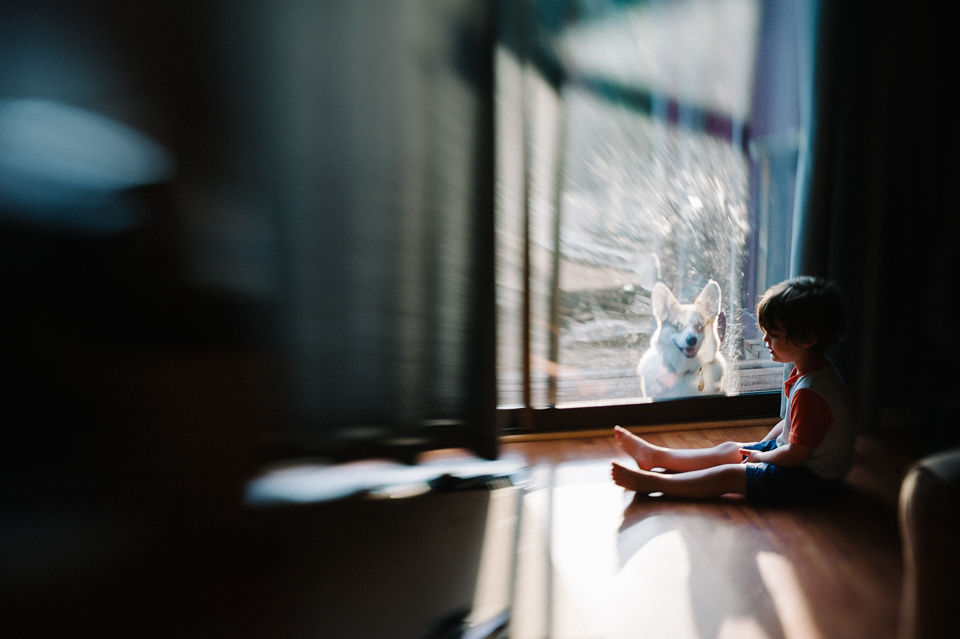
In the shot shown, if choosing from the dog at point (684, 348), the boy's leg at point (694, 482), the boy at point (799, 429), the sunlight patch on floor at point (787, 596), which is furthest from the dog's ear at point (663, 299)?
the sunlight patch on floor at point (787, 596)

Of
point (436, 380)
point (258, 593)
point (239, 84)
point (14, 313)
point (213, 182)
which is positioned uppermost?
point (239, 84)

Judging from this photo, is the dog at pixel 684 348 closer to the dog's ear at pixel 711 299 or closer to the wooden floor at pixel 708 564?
the dog's ear at pixel 711 299

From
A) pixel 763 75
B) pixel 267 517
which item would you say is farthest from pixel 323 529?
pixel 763 75

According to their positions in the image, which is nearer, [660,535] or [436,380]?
[660,535]

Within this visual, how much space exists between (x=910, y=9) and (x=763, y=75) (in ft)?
1.51

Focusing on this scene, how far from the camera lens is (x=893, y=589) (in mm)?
701

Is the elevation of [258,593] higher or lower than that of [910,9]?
lower

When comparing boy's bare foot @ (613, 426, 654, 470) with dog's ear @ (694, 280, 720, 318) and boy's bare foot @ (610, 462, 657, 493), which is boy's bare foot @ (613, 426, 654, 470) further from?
dog's ear @ (694, 280, 720, 318)

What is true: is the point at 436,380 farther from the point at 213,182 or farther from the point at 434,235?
the point at 213,182

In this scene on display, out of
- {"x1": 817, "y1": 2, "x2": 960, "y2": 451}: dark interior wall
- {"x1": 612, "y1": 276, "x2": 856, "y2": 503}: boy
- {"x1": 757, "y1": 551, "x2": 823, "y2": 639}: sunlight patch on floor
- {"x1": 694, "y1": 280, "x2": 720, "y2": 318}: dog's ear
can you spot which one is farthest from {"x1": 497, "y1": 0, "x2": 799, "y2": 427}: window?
{"x1": 757, "y1": 551, "x2": 823, "y2": 639}: sunlight patch on floor

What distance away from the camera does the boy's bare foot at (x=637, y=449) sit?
3.61 ft

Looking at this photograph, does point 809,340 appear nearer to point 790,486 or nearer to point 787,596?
point 790,486

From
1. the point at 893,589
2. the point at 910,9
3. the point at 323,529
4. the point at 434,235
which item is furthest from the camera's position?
the point at 434,235

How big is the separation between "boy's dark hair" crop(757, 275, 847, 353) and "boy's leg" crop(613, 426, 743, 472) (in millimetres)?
269
